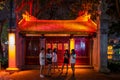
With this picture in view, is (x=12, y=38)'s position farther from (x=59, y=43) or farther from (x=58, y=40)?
(x=59, y=43)

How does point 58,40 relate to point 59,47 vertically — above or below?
above

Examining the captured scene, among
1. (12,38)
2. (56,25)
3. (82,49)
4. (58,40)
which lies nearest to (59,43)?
(58,40)

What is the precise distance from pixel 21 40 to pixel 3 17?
4.43 m

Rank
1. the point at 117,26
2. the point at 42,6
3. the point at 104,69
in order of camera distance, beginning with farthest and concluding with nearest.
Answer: the point at 42,6 < the point at 104,69 < the point at 117,26

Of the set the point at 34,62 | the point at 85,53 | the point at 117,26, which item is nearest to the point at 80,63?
the point at 85,53

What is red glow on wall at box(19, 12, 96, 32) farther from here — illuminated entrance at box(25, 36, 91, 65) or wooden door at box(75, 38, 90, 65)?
wooden door at box(75, 38, 90, 65)

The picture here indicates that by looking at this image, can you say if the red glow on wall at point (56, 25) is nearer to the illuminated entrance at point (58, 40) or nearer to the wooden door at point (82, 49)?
the illuminated entrance at point (58, 40)

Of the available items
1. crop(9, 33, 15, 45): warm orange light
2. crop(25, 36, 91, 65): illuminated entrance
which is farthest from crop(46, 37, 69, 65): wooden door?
crop(9, 33, 15, 45): warm orange light

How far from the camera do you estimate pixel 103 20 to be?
3241cm

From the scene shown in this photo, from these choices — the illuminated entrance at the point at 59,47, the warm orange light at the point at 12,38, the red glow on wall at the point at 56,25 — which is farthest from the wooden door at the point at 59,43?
the warm orange light at the point at 12,38

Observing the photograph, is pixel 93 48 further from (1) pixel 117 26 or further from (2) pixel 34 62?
(1) pixel 117 26

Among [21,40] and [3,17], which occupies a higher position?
[3,17]

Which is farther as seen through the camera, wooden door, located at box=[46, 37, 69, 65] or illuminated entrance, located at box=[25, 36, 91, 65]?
wooden door, located at box=[46, 37, 69, 65]

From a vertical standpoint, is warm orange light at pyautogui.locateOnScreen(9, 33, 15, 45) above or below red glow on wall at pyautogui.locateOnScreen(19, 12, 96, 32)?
below
